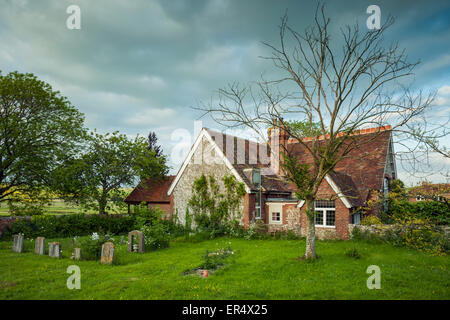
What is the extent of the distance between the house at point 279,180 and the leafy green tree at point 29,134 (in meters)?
11.2

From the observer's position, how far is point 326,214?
1986 centimetres

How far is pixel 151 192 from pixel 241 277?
22301 mm

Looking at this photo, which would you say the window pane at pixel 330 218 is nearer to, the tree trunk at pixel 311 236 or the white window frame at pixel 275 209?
the white window frame at pixel 275 209

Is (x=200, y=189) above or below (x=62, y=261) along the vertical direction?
above

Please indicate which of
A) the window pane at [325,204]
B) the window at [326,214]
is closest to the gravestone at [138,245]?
the window at [326,214]

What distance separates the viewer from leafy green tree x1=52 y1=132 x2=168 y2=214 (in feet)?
85.0

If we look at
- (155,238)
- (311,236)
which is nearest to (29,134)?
(155,238)

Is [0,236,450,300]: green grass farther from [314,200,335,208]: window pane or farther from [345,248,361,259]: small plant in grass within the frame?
[314,200,335,208]: window pane

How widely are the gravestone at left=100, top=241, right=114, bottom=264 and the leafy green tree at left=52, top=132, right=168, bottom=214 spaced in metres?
14.5

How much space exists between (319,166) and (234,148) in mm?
12804

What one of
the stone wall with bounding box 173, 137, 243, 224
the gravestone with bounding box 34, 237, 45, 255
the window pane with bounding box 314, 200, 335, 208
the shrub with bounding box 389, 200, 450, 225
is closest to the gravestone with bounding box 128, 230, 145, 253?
the gravestone with bounding box 34, 237, 45, 255
